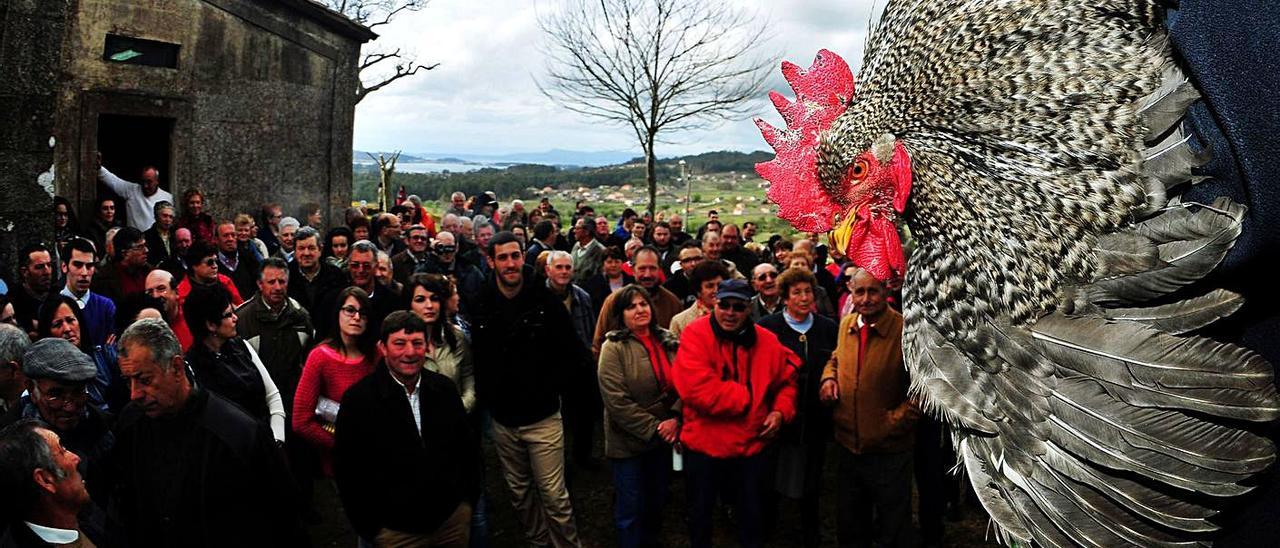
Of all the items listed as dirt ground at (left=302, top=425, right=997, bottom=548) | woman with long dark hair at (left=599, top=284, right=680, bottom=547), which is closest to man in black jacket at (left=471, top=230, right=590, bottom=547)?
woman with long dark hair at (left=599, top=284, right=680, bottom=547)

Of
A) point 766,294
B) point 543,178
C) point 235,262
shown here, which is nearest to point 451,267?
point 235,262

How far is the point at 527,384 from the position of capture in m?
6.07

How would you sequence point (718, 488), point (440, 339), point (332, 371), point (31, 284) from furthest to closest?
point (440, 339)
point (31, 284)
point (718, 488)
point (332, 371)

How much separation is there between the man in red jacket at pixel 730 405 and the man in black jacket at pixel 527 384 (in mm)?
981

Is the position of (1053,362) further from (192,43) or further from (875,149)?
(192,43)

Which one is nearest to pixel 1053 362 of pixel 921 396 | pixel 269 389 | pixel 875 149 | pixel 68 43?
pixel 921 396

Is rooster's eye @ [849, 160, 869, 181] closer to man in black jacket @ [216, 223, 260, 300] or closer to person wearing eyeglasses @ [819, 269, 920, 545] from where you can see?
person wearing eyeglasses @ [819, 269, 920, 545]

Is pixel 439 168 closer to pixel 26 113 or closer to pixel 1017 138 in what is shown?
pixel 26 113

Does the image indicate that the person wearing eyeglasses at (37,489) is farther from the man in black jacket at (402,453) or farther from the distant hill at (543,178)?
the distant hill at (543,178)

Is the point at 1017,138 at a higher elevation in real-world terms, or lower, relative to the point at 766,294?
higher

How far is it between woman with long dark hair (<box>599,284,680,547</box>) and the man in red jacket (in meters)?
0.35

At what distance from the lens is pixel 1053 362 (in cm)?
141

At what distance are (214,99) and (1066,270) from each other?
45.0ft

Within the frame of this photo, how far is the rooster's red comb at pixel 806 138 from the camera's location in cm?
204
